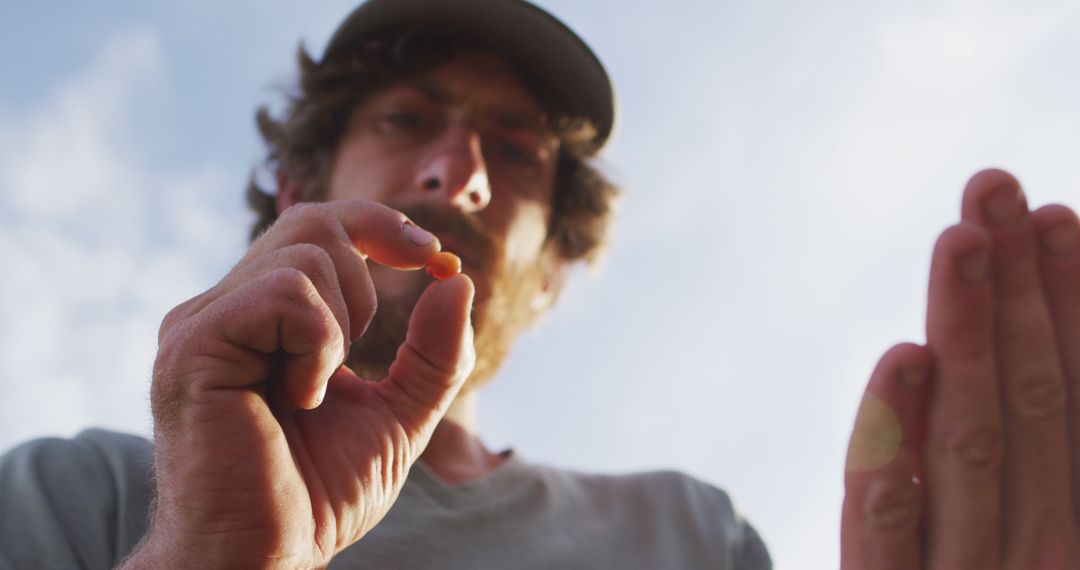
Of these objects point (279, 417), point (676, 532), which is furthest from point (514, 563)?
point (279, 417)

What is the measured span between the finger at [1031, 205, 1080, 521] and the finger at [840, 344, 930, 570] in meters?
0.25

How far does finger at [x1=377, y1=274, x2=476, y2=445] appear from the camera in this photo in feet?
4.35

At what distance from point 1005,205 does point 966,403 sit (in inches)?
13.4

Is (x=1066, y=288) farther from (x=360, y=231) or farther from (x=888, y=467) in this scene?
(x=360, y=231)

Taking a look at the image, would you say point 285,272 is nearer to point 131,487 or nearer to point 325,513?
point 325,513

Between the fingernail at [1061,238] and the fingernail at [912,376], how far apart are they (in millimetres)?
317

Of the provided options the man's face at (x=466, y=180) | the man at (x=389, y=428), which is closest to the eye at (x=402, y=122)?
the man's face at (x=466, y=180)

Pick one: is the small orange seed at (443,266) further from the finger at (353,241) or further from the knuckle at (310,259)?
the knuckle at (310,259)

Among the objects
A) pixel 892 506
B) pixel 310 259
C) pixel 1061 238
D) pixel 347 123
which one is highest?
pixel 347 123

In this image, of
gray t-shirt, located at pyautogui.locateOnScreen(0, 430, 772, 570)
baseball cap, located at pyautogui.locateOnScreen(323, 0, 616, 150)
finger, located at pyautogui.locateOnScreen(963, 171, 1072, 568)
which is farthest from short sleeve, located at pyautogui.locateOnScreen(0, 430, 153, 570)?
baseball cap, located at pyautogui.locateOnScreen(323, 0, 616, 150)

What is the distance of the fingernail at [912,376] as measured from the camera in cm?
136

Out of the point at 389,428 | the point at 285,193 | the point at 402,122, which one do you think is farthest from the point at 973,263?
the point at 285,193

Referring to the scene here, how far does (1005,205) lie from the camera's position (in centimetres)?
137

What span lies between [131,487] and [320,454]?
3.04 ft
